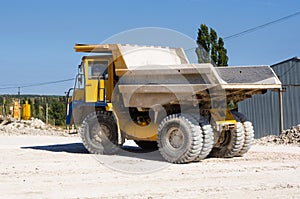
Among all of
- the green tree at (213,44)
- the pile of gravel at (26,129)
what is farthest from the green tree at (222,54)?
the pile of gravel at (26,129)

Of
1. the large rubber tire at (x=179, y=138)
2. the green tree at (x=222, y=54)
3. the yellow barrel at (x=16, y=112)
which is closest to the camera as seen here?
the large rubber tire at (x=179, y=138)

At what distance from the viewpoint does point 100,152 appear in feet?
47.2

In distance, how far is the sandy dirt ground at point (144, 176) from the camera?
330 inches

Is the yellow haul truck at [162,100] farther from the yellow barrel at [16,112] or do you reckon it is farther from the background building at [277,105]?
the yellow barrel at [16,112]

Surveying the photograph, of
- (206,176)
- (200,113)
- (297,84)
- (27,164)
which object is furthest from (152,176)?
(297,84)

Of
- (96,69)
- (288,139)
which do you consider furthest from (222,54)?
(96,69)

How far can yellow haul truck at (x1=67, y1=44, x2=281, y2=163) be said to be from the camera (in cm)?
1202

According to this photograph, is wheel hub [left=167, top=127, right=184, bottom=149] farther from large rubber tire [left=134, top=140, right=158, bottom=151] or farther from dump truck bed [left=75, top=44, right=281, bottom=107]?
large rubber tire [left=134, top=140, right=158, bottom=151]

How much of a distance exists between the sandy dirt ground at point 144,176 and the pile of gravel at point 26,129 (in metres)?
11.4

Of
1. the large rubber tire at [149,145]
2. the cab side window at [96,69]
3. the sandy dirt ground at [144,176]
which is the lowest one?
the sandy dirt ground at [144,176]

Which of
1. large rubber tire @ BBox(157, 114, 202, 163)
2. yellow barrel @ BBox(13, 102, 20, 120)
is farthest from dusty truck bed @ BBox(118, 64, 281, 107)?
yellow barrel @ BBox(13, 102, 20, 120)

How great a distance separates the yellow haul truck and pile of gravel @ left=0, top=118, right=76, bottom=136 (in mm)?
11040

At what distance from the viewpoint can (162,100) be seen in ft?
41.2

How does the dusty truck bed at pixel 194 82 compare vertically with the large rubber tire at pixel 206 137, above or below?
above
